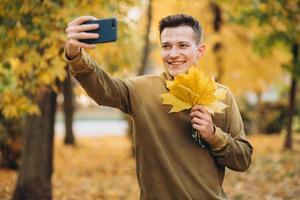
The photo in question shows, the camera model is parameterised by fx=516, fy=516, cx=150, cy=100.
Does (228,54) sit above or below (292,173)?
above

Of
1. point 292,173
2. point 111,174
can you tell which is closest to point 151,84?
point 292,173

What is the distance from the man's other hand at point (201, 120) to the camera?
2.53 meters

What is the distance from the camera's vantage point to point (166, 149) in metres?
2.67

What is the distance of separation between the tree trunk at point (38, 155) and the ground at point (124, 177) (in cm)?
113

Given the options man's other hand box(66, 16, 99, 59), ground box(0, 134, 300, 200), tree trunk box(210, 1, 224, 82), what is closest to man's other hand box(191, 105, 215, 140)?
man's other hand box(66, 16, 99, 59)

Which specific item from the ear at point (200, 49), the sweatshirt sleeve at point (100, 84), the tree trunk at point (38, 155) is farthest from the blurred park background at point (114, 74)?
the sweatshirt sleeve at point (100, 84)

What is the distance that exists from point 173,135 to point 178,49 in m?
0.47

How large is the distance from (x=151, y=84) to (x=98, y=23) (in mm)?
546

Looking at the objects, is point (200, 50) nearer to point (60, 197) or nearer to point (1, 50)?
point (1, 50)

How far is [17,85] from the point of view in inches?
246

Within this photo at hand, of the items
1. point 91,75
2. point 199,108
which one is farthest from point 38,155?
point 199,108

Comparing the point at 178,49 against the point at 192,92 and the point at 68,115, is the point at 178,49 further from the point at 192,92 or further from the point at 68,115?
the point at 68,115

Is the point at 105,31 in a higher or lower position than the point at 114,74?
higher

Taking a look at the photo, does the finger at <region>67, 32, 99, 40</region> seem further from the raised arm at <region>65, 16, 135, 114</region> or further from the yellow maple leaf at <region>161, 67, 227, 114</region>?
the yellow maple leaf at <region>161, 67, 227, 114</region>
